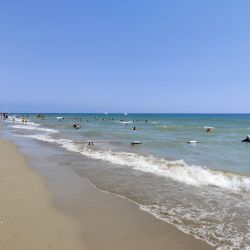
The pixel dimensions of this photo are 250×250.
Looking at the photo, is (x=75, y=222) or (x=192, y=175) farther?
(x=192, y=175)

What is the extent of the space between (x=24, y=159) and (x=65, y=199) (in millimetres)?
8086

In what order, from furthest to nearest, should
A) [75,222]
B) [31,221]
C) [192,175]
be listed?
[192,175], [75,222], [31,221]

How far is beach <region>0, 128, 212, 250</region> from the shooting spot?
637 centimetres

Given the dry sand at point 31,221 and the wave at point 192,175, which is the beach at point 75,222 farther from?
the wave at point 192,175

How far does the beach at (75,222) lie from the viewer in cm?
637

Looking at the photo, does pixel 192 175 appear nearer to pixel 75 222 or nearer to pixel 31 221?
pixel 75 222

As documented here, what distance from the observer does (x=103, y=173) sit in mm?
13656

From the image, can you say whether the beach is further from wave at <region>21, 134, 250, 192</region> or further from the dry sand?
wave at <region>21, 134, 250, 192</region>

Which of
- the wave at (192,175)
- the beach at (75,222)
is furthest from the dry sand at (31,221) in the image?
the wave at (192,175)

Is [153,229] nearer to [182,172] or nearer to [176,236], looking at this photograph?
[176,236]

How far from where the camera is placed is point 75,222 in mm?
7492

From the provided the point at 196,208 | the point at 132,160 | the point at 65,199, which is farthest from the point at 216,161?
the point at 65,199

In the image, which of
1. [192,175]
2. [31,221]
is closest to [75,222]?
[31,221]

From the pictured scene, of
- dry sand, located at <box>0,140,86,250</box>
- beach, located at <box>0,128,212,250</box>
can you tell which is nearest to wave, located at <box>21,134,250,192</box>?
beach, located at <box>0,128,212,250</box>
